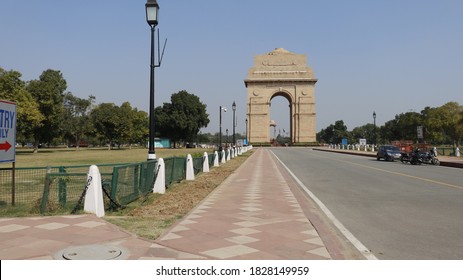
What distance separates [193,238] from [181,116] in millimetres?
84929

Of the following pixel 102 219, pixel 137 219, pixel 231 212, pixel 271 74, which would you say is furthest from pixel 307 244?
pixel 271 74

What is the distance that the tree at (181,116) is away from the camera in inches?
3563

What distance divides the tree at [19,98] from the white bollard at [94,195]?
128 ft

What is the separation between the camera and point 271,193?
11.6 meters

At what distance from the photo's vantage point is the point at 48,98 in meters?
50.9

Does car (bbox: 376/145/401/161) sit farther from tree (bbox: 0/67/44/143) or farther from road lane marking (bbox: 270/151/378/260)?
tree (bbox: 0/67/44/143)

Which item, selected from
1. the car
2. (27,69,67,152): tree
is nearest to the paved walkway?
the car

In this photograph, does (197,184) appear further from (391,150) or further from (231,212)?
(391,150)

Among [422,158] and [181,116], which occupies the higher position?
[181,116]

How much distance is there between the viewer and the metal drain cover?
488cm

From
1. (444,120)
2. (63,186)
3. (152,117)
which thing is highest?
(444,120)

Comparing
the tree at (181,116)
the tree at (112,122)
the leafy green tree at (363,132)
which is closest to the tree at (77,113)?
the tree at (112,122)

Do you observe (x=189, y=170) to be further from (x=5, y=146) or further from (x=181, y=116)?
(x=181, y=116)

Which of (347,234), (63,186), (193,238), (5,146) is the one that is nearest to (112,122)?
(5,146)
